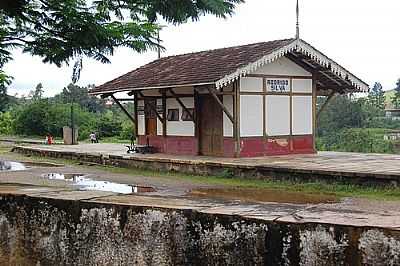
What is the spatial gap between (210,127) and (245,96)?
5.21 feet

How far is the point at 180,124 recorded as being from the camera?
61.0 feet

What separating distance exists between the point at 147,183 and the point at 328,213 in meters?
8.03

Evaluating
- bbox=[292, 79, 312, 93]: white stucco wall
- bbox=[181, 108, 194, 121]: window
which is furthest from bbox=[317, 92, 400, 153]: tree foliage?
bbox=[181, 108, 194, 121]: window

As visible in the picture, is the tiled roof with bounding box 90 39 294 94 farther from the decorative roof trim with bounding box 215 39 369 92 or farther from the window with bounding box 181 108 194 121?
the window with bounding box 181 108 194 121

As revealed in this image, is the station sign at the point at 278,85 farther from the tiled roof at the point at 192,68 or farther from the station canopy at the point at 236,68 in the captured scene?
A: the tiled roof at the point at 192,68

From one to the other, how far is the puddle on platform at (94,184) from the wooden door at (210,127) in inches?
159

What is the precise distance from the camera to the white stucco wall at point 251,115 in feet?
54.6

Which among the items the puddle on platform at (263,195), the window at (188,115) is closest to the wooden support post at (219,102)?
the window at (188,115)

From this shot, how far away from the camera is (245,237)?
17.7 ft

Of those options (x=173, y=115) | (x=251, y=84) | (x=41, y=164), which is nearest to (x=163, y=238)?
(x=251, y=84)

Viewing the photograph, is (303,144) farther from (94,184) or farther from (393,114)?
(393,114)

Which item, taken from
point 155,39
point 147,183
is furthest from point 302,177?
point 155,39

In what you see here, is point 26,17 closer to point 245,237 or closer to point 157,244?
point 157,244

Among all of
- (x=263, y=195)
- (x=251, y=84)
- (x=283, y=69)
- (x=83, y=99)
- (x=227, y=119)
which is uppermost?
(x=83, y=99)
